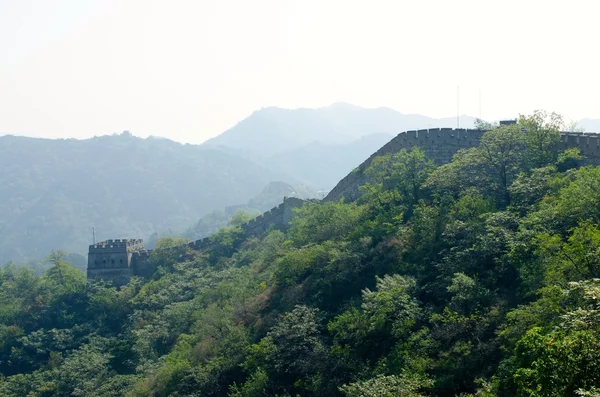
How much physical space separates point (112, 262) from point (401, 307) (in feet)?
97.0

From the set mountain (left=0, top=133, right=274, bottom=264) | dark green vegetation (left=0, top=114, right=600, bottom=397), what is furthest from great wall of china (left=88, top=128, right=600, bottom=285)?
mountain (left=0, top=133, right=274, bottom=264)

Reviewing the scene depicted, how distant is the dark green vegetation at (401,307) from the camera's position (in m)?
13.7

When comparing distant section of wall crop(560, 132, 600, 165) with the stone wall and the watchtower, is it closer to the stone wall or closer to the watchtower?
the stone wall

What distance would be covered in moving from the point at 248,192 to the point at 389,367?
585ft

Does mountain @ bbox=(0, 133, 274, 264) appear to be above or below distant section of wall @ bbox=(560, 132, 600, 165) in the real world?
below

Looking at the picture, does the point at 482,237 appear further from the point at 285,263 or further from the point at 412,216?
the point at 285,263

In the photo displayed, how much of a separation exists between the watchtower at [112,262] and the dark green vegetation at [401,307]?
25.0ft

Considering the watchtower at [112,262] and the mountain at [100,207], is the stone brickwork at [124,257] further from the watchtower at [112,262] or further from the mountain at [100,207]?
the mountain at [100,207]

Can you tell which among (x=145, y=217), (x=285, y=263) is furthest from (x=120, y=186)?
(x=285, y=263)

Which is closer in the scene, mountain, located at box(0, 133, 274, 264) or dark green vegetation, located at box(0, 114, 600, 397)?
dark green vegetation, located at box(0, 114, 600, 397)

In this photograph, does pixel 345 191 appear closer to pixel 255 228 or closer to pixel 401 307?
pixel 255 228

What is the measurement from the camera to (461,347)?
15094 mm

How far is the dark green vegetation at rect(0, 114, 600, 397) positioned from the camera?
13703 millimetres

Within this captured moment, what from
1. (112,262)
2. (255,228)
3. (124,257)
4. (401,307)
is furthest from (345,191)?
(112,262)
